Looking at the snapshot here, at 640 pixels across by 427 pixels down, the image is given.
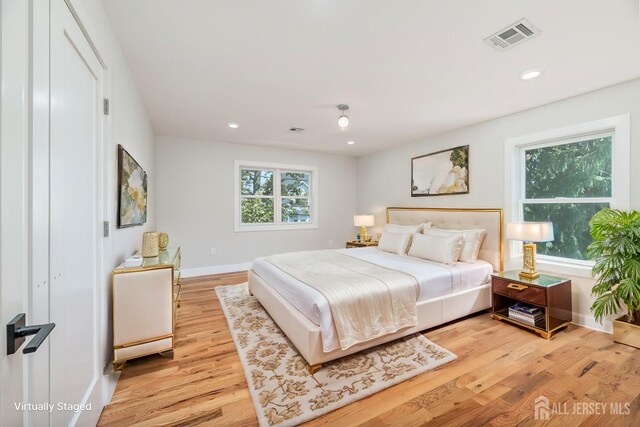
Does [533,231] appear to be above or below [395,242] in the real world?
above

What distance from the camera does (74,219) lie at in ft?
4.22

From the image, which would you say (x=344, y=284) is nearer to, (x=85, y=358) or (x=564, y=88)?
(x=85, y=358)

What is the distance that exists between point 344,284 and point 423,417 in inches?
41.1

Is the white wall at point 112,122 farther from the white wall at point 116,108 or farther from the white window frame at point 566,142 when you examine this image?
the white window frame at point 566,142

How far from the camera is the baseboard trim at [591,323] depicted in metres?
2.60

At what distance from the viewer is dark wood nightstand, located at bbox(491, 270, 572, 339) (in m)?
2.55

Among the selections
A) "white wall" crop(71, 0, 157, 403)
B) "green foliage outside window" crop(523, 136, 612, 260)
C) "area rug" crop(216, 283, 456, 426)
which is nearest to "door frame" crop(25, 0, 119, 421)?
"white wall" crop(71, 0, 157, 403)

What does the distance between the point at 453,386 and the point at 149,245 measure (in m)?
2.74

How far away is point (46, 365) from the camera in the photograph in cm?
96

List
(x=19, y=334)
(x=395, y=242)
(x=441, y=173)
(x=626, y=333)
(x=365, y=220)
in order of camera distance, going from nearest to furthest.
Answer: (x=19, y=334) → (x=626, y=333) → (x=395, y=242) → (x=441, y=173) → (x=365, y=220)

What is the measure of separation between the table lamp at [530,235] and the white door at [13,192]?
3670mm

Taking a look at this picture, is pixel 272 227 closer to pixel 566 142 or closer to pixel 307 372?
pixel 307 372

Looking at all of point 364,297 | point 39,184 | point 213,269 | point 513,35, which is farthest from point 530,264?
point 213,269

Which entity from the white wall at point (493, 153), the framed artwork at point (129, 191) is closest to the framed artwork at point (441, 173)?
the white wall at point (493, 153)
